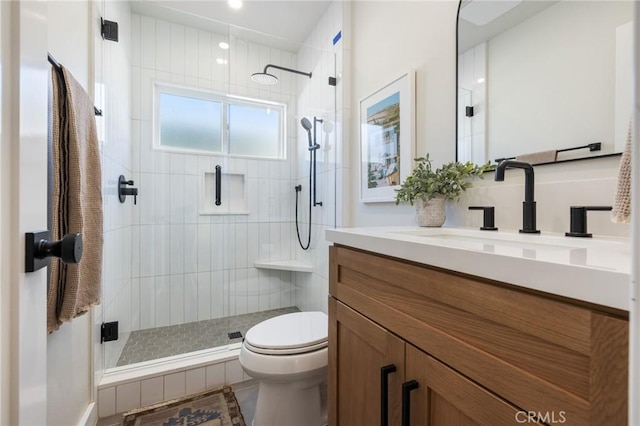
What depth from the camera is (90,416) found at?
1313mm

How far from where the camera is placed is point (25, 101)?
1.46ft

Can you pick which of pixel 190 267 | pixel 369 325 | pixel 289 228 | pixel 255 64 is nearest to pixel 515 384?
pixel 369 325

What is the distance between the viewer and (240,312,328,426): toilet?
1.21 m

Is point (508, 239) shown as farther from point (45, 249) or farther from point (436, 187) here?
point (45, 249)

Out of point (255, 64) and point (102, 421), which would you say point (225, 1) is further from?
point (102, 421)

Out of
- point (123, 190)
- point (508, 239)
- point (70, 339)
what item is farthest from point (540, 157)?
point (123, 190)

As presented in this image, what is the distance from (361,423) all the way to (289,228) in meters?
1.74

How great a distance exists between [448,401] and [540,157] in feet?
2.62

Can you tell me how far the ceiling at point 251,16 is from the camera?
6.84 ft

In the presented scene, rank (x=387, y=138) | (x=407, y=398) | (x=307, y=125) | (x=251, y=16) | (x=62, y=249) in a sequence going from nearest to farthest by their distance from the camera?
1. (x=62, y=249)
2. (x=407, y=398)
3. (x=387, y=138)
4. (x=251, y=16)
5. (x=307, y=125)

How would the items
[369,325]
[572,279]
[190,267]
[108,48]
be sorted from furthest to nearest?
[190,267] → [108,48] → [369,325] → [572,279]

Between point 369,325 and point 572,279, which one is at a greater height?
point 572,279

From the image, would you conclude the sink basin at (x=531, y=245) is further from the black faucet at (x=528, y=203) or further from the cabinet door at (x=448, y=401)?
the cabinet door at (x=448, y=401)

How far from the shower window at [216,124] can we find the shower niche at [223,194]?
0.21 meters
